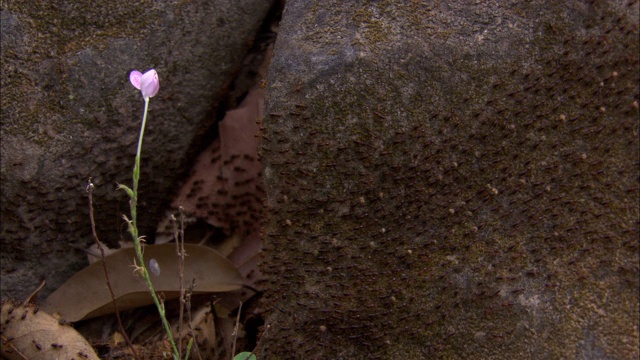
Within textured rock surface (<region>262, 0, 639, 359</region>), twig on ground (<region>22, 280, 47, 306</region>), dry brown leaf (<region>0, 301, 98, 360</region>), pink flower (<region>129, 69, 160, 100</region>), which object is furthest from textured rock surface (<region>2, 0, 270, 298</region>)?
pink flower (<region>129, 69, 160, 100</region>)

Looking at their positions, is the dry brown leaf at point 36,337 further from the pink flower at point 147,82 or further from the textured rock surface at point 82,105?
the pink flower at point 147,82

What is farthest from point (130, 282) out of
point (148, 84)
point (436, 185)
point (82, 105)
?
point (436, 185)

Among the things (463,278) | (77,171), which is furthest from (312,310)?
(77,171)

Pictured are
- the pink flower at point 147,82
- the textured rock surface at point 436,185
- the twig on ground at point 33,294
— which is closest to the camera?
the pink flower at point 147,82

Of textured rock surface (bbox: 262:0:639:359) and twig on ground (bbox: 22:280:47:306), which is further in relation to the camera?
twig on ground (bbox: 22:280:47:306)

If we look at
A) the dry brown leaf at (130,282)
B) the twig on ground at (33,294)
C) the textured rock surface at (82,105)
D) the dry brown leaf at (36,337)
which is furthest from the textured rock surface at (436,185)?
the twig on ground at (33,294)

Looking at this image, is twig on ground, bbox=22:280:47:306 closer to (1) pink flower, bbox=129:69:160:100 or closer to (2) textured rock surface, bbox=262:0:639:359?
(2) textured rock surface, bbox=262:0:639:359
